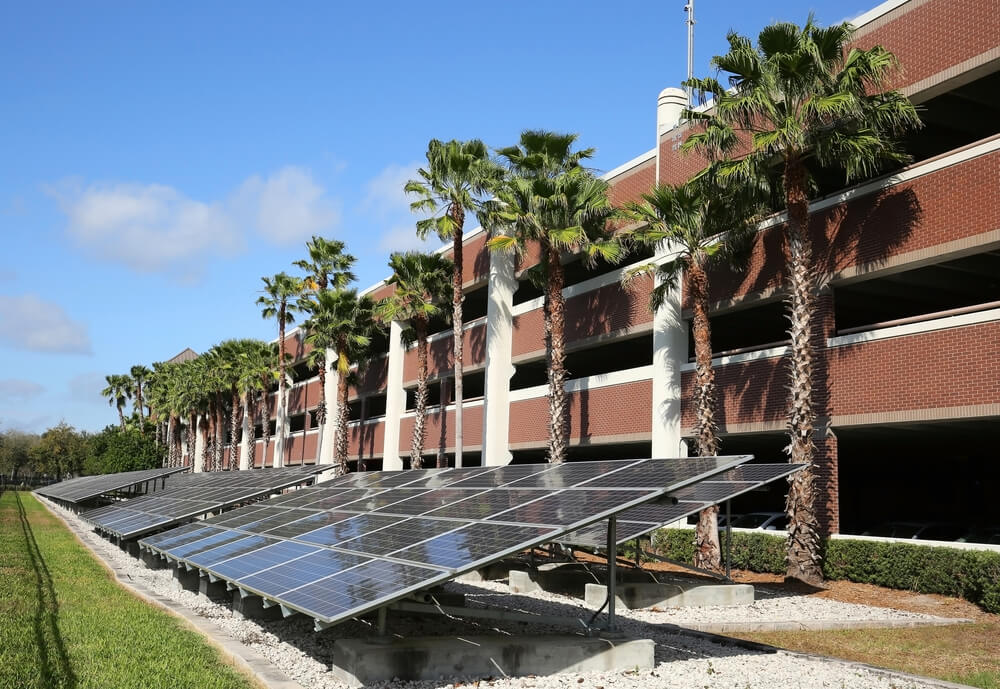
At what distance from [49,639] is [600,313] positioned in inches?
849

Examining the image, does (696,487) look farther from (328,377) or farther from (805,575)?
(328,377)

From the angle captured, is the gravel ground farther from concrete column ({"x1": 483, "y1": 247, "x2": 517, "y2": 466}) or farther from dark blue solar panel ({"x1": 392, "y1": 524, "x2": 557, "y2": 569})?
concrete column ({"x1": 483, "y1": 247, "x2": 517, "y2": 466})

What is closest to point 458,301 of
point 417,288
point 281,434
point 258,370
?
point 417,288

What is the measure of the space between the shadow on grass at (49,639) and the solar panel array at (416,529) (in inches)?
88.3

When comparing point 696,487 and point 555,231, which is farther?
point 555,231

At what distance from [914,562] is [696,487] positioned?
593 cm

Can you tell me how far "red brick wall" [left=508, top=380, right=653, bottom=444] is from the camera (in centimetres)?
2784

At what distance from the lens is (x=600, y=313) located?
30.5m

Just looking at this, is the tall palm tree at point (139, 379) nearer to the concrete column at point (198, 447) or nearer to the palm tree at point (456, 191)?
A: the concrete column at point (198, 447)

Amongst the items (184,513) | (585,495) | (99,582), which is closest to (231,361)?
(184,513)

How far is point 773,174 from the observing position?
24.0m

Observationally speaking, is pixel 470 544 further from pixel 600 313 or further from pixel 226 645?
pixel 600 313

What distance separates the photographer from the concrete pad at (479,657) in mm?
10188

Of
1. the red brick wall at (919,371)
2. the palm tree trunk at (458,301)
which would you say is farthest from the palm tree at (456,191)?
the red brick wall at (919,371)
